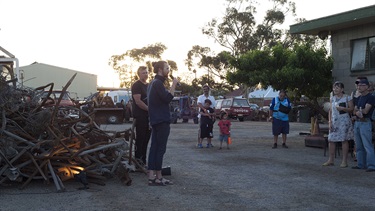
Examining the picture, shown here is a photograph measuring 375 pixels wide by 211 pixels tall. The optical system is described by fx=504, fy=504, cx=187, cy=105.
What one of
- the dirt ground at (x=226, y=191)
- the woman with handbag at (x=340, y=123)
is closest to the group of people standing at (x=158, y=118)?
the dirt ground at (x=226, y=191)

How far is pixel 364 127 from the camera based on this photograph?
9.52 metres

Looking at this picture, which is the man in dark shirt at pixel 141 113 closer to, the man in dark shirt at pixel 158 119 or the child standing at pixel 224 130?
the man in dark shirt at pixel 158 119

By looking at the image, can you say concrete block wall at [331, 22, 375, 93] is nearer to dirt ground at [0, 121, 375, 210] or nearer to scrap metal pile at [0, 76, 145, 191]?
dirt ground at [0, 121, 375, 210]

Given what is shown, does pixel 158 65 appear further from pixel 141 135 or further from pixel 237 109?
pixel 237 109

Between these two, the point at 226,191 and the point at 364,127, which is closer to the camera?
the point at 226,191

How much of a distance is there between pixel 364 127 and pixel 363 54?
570 cm

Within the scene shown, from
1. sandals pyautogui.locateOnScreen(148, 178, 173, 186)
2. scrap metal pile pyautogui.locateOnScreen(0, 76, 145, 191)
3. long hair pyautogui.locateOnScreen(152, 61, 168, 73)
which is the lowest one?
sandals pyautogui.locateOnScreen(148, 178, 173, 186)

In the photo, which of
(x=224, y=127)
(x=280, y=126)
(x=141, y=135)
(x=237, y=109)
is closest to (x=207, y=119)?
(x=224, y=127)

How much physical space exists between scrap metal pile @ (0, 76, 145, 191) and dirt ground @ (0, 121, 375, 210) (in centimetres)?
19

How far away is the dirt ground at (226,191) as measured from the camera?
626 cm

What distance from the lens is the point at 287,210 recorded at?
19.7 ft

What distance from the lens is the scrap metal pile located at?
24.2 feet

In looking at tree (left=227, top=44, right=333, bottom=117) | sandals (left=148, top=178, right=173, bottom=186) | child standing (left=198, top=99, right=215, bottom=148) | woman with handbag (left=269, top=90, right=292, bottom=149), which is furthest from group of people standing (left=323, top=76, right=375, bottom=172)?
tree (left=227, top=44, right=333, bottom=117)

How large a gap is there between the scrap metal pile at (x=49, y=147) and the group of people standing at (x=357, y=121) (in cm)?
408
